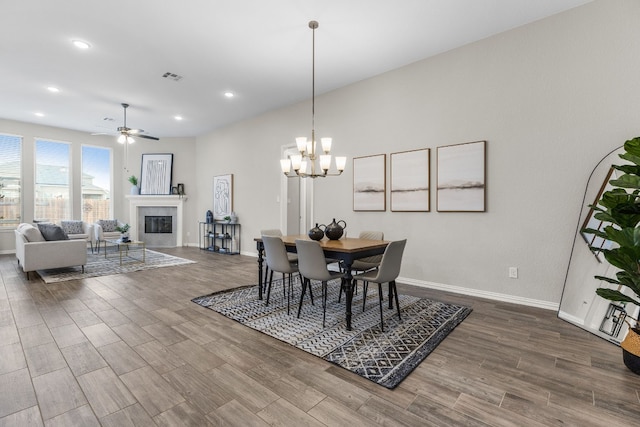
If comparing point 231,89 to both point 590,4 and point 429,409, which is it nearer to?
point 590,4

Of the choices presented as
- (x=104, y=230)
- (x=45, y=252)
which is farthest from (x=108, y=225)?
(x=45, y=252)

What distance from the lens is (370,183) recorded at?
4.82 m

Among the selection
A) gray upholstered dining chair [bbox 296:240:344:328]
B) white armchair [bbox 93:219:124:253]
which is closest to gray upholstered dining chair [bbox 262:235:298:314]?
gray upholstered dining chair [bbox 296:240:344:328]

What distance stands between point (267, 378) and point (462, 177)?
10.7 feet

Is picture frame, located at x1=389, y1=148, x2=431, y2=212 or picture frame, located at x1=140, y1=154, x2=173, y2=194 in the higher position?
picture frame, located at x1=140, y1=154, x2=173, y2=194

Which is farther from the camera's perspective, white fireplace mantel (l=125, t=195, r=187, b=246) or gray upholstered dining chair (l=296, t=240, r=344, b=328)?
white fireplace mantel (l=125, t=195, r=187, b=246)

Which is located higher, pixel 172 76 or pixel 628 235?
pixel 172 76

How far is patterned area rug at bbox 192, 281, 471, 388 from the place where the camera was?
2.19 m

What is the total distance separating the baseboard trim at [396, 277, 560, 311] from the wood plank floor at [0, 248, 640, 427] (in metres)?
0.27

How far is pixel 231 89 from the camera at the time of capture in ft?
17.4

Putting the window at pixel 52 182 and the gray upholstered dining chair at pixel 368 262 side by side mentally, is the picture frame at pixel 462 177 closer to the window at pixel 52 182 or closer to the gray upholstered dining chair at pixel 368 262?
the gray upholstered dining chair at pixel 368 262

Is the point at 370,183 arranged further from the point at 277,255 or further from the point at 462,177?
the point at 277,255

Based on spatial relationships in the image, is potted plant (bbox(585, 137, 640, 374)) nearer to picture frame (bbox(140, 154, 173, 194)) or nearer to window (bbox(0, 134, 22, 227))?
picture frame (bbox(140, 154, 173, 194))

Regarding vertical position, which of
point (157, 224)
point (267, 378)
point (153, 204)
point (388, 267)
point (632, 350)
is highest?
point (153, 204)
